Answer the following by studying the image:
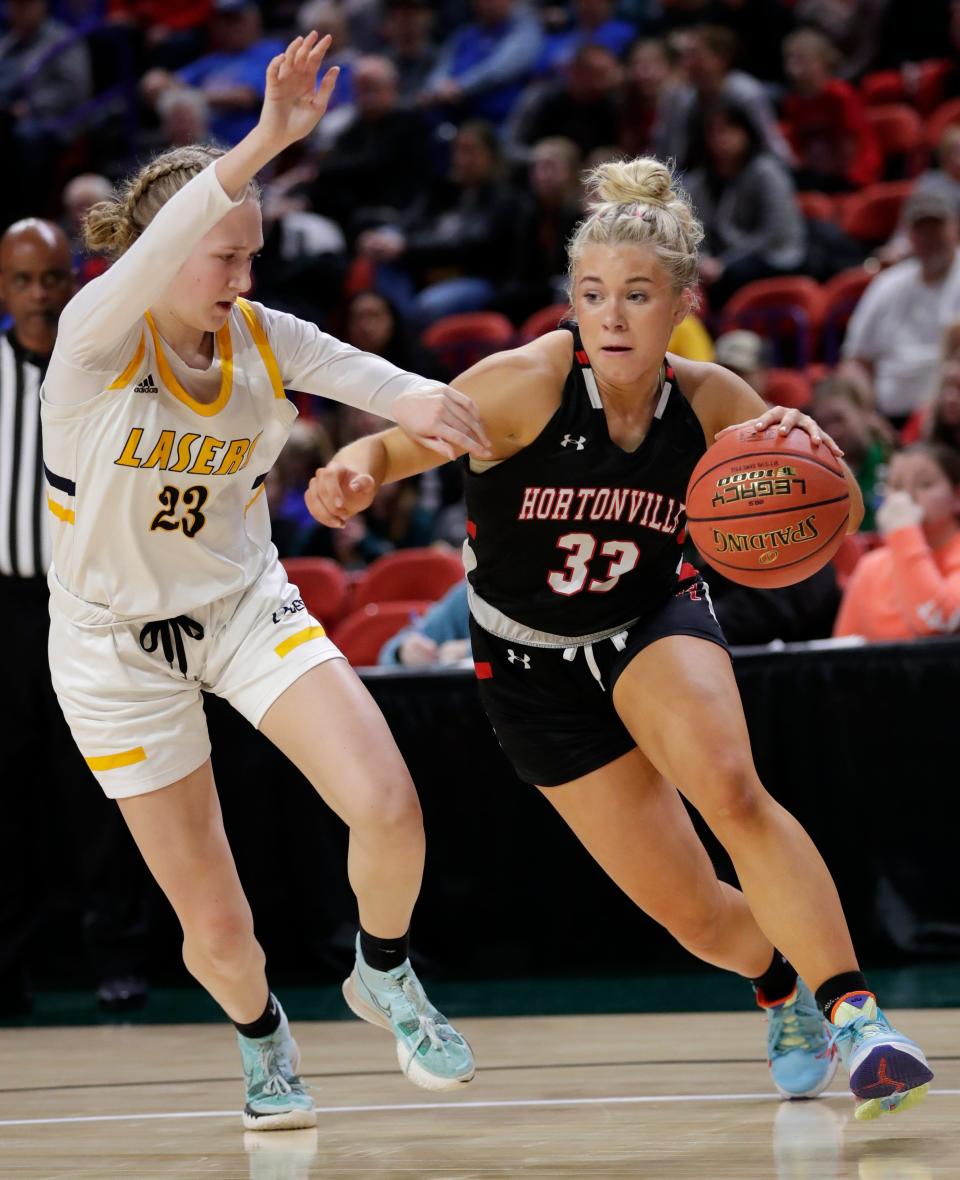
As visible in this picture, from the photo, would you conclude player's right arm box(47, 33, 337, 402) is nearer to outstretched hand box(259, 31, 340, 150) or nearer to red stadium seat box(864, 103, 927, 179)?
outstretched hand box(259, 31, 340, 150)

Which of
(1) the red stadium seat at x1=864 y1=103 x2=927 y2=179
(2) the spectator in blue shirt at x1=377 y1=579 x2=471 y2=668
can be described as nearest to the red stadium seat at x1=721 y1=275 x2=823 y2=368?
(1) the red stadium seat at x1=864 y1=103 x2=927 y2=179

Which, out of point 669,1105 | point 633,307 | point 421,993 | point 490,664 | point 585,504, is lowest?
point 669,1105

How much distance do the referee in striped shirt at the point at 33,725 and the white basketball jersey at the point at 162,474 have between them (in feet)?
5.84

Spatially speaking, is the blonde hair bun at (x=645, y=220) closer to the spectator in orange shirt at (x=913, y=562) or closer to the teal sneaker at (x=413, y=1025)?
the teal sneaker at (x=413, y=1025)

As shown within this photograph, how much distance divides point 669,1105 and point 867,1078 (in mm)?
729

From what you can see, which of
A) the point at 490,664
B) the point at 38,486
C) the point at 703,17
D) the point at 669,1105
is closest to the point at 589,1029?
the point at 669,1105

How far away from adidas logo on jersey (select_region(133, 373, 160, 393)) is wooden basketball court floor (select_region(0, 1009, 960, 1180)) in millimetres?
1559

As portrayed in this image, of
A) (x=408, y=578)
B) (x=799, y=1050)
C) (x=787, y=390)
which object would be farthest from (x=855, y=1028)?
(x=787, y=390)

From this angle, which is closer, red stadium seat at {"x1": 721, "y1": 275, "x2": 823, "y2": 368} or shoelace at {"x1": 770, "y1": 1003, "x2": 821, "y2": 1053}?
shoelace at {"x1": 770, "y1": 1003, "x2": 821, "y2": 1053}

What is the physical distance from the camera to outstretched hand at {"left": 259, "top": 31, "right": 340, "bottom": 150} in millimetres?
3191

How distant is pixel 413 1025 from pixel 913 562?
9.73 ft

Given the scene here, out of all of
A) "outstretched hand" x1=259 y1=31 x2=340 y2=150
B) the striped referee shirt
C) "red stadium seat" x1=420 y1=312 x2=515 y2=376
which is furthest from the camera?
"red stadium seat" x1=420 y1=312 x2=515 y2=376

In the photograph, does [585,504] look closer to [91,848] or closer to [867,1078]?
[867,1078]

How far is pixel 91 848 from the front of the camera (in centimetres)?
590
